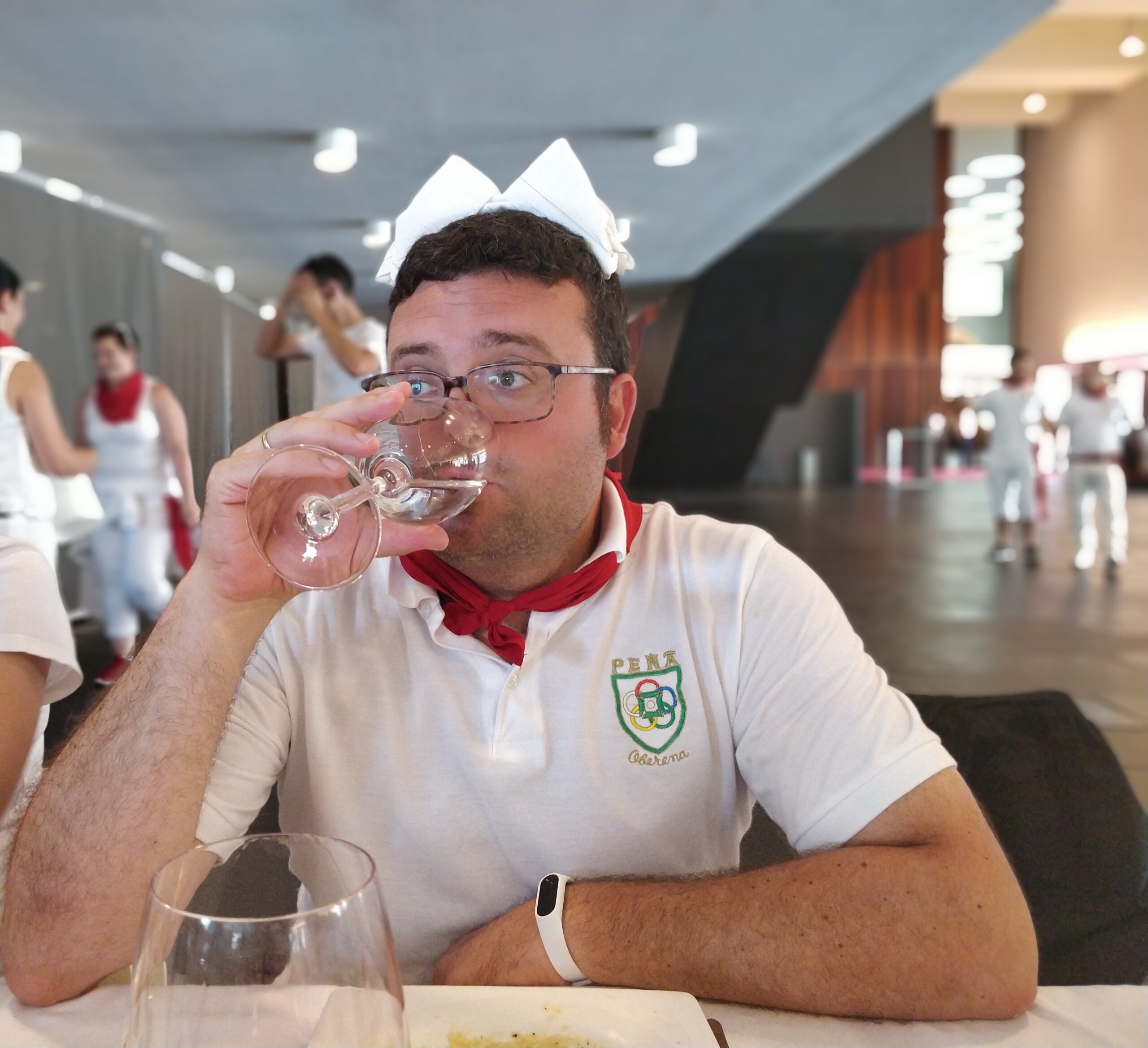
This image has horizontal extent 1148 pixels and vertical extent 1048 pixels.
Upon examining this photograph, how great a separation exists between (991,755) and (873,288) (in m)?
19.5

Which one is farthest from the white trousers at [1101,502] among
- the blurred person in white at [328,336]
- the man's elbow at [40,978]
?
the man's elbow at [40,978]

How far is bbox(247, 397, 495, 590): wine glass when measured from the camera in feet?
2.93

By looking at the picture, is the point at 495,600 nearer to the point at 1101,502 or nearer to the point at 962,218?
the point at 1101,502

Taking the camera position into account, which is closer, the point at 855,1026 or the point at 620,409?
the point at 855,1026

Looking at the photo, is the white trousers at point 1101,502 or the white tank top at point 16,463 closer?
the white tank top at point 16,463

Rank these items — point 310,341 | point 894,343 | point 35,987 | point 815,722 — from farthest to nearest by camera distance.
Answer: point 894,343 → point 310,341 → point 815,722 → point 35,987

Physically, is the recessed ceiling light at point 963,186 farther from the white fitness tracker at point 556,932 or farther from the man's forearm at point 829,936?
the white fitness tracker at point 556,932

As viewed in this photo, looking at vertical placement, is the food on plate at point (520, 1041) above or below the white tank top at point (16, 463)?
below

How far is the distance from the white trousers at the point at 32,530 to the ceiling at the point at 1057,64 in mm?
13398

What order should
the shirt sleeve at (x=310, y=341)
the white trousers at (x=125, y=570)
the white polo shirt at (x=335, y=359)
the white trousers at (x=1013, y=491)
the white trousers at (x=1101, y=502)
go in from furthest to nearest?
the white trousers at (x=1013, y=491) → the white trousers at (x=1101, y=502) → the white trousers at (x=125, y=570) → the shirt sleeve at (x=310, y=341) → the white polo shirt at (x=335, y=359)

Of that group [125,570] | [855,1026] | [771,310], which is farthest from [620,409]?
[771,310]

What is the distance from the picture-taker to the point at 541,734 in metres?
1.11

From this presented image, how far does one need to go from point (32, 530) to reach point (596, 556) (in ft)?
6.90

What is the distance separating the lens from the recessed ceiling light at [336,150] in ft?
17.3
